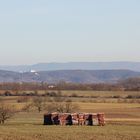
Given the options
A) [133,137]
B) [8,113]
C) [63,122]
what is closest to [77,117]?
[63,122]

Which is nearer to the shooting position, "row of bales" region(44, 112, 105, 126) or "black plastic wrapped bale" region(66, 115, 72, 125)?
"row of bales" region(44, 112, 105, 126)

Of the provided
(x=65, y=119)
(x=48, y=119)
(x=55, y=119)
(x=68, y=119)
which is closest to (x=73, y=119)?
(x=68, y=119)

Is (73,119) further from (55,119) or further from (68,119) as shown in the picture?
(55,119)

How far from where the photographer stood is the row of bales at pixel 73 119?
5766 cm

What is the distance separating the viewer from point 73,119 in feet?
190

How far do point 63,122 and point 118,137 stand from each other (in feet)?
63.1

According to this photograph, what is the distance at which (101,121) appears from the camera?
5753 centimetres

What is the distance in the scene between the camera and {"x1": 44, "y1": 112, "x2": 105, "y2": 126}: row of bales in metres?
57.7

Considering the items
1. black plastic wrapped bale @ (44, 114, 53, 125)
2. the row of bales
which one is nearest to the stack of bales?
the row of bales

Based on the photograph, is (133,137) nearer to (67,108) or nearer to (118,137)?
(118,137)

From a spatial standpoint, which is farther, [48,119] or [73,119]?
[48,119]

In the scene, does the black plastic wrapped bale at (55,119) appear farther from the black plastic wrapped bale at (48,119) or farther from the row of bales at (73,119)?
the black plastic wrapped bale at (48,119)

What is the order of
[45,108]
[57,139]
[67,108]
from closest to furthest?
[57,139], [67,108], [45,108]

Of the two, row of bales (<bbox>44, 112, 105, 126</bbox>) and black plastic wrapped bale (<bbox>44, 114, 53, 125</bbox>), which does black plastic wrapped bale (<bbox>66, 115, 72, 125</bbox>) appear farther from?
black plastic wrapped bale (<bbox>44, 114, 53, 125</bbox>)
